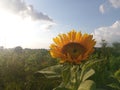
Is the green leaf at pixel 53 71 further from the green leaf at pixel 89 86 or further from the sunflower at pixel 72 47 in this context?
the green leaf at pixel 89 86

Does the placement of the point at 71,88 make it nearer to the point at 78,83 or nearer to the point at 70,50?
the point at 78,83

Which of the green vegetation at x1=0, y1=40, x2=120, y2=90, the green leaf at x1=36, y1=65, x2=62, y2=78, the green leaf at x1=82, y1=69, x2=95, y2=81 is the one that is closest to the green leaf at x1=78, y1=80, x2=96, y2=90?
the green leaf at x1=82, y1=69, x2=95, y2=81

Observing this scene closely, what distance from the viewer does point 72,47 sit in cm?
285

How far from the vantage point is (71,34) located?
115 inches

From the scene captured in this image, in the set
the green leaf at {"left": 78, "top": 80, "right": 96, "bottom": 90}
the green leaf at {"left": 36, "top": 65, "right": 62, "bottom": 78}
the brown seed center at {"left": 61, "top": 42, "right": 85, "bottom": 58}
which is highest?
the brown seed center at {"left": 61, "top": 42, "right": 85, "bottom": 58}

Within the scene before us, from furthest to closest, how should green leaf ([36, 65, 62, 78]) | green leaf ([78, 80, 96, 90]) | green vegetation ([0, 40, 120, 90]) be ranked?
1. green vegetation ([0, 40, 120, 90])
2. green leaf ([36, 65, 62, 78])
3. green leaf ([78, 80, 96, 90])

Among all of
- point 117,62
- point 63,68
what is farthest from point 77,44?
point 117,62

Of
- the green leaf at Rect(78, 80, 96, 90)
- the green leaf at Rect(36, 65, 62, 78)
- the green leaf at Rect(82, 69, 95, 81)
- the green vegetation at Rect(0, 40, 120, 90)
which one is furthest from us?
the green vegetation at Rect(0, 40, 120, 90)

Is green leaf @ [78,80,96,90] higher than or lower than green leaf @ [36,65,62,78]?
lower

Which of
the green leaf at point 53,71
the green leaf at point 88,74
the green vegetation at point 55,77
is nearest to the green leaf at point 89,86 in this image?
the green leaf at point 88,74

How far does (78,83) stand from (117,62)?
13.0ft

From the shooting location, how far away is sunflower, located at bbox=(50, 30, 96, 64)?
8.98ft

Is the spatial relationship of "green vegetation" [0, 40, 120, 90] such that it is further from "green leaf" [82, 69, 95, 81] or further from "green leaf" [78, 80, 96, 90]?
"green leaf" [78, 80, 96, 90]

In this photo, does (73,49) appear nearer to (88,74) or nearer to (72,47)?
(72,47)
